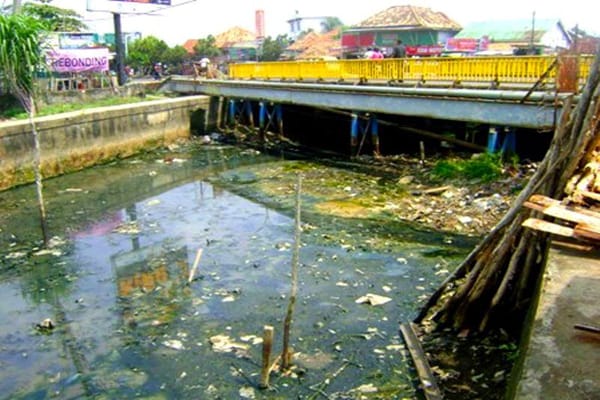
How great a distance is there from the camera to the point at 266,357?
5.15 m

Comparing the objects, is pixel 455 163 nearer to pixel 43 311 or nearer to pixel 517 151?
pixel 517 151

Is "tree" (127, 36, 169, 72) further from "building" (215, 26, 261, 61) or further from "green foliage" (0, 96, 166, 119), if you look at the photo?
"green foliage" (0, 96, 166, 119)

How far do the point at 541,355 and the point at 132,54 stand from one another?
45847mm

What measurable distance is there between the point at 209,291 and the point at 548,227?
14.8ft

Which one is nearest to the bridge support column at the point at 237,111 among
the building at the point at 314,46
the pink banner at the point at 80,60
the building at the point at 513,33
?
the pink banner at the point at 80,60

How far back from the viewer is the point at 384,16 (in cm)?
3528

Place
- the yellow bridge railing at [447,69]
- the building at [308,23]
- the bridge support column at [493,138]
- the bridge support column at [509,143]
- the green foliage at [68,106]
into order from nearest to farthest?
the yellow bridge railing at [447,69] → the bridge support column at [509,143] → the bridge support column at [493,138] → the green foliage at [68,106] → the building at [308,23]

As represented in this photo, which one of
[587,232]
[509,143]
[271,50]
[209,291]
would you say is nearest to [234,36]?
[271,50]

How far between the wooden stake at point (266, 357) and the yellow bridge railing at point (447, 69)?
313 inches

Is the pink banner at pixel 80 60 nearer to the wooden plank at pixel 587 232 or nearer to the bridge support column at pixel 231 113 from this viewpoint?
the bridge support column at pixel 231 113

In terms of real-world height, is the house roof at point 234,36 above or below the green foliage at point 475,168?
above

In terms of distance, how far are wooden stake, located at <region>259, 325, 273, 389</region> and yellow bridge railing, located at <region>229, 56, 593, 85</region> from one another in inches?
313

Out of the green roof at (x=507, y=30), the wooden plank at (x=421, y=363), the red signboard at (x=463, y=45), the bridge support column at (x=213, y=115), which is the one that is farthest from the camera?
the green roof at (x=507, y=30)

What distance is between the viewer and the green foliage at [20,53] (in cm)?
1198
